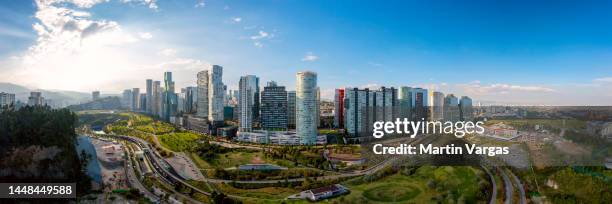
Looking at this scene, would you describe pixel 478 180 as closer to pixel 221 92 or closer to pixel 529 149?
pixel 529 149

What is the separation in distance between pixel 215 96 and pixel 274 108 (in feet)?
12.9

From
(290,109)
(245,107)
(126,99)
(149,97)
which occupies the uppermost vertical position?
(149,97)

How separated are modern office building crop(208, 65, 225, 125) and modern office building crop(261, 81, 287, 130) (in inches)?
122

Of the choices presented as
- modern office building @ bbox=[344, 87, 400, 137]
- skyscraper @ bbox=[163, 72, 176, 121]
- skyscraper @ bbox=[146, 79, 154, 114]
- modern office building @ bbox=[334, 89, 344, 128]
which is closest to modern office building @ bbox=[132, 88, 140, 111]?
skyscraper @ bbox=[146, 79, 154, 114]

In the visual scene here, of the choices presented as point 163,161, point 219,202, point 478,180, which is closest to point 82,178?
point 163,161

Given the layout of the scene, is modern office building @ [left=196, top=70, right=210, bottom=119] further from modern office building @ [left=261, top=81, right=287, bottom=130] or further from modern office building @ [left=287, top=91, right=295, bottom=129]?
modern office building @ [left=287, top=91, right=295, bottom=129]

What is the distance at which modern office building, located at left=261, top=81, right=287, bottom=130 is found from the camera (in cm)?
1730

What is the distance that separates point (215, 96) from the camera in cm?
1894

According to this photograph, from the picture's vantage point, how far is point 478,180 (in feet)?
24.0

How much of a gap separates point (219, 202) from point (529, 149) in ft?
23.7

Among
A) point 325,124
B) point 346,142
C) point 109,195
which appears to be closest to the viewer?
point 109,195

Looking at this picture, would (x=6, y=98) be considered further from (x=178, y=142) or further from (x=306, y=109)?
(x=306, y=109)

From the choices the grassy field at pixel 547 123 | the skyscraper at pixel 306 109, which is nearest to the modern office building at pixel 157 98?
the skyscraper at pixel 306 109

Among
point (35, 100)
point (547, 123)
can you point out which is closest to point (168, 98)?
point (35, 100)
